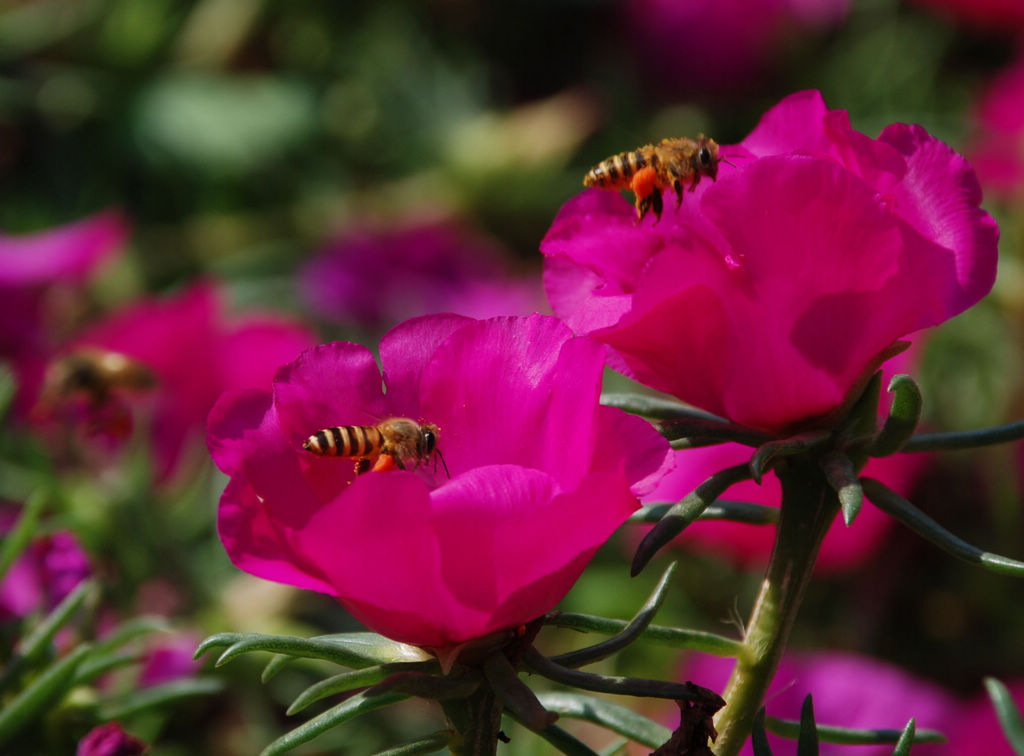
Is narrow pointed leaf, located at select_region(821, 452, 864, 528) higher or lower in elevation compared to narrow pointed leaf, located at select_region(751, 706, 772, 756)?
higher

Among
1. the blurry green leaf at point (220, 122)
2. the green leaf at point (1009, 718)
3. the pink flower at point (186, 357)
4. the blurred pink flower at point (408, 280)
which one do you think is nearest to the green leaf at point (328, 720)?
the green leaf at point (1009, 718)

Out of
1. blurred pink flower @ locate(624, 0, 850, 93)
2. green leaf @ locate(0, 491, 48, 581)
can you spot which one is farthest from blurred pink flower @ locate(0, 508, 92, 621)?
blurred pink flower @ locate(624, 0, 850, 93)

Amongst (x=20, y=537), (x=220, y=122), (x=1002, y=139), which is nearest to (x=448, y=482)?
(x=20, y=537)

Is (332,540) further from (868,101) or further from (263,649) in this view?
(868,101)

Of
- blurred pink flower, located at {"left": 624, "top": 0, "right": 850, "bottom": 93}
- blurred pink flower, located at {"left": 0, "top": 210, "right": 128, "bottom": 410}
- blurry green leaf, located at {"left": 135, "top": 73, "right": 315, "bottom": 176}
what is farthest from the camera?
blurred pink flower, located at {"left": 624, "top": 0, "right": 850, "bottom": 93}

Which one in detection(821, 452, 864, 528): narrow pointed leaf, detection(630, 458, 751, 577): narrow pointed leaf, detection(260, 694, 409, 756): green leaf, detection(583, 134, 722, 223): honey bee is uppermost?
detection(583, 134, 722, 223): honey bee

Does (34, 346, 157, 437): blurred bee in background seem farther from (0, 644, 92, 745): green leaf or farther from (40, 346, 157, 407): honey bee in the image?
(0, 644, 92, 745): green leaf

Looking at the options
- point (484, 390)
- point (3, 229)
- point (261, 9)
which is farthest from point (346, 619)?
point (261, 9)
